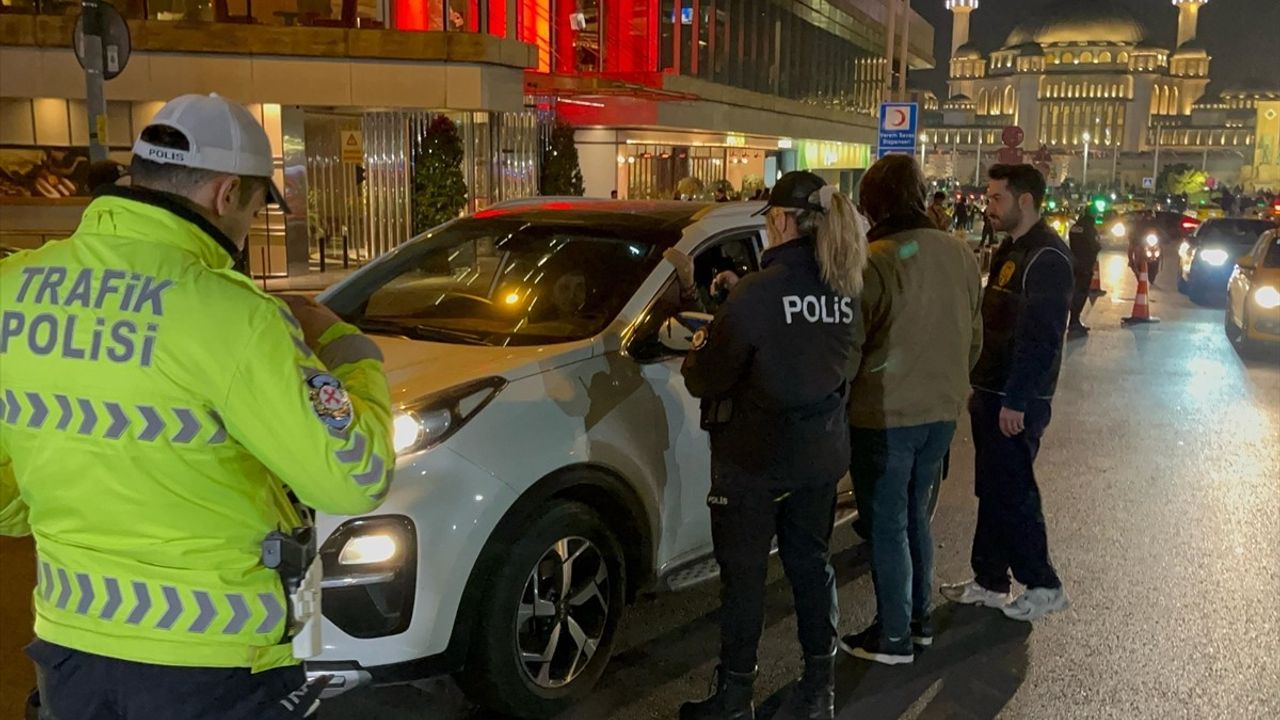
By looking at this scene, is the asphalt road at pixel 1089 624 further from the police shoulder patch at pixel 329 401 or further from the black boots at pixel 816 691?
the police shoulder patch at pixel 329 401

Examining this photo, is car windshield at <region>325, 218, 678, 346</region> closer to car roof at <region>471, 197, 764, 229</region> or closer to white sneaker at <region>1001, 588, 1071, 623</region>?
car roof at <region>471, 197, 764, 229</region>

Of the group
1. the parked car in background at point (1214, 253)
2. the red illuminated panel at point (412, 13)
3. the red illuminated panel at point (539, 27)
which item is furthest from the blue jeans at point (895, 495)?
the red illuminated panel at point (539, 27)

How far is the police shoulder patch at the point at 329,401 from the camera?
1.95m

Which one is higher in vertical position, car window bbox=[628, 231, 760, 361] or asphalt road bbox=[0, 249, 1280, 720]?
car window bbox=[628, 231, 760, 361]

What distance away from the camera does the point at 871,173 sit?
15.4 ft

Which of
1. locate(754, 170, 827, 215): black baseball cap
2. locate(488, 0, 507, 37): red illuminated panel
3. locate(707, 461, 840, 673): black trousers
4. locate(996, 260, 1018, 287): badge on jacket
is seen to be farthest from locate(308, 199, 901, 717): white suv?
A: locate(488, 0, 507, 37): red illuminated panel

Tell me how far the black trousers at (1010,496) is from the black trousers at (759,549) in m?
1.45

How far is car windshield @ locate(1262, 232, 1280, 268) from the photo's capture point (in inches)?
524

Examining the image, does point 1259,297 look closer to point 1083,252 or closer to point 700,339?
point 1083,252

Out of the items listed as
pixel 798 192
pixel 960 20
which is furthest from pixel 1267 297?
pixel 960 20

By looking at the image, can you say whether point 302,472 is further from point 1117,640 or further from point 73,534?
point 1117,640

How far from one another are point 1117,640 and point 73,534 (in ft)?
14.3

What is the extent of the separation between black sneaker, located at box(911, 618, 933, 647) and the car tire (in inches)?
53.6

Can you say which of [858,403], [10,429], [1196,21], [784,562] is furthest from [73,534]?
[1196,21]
